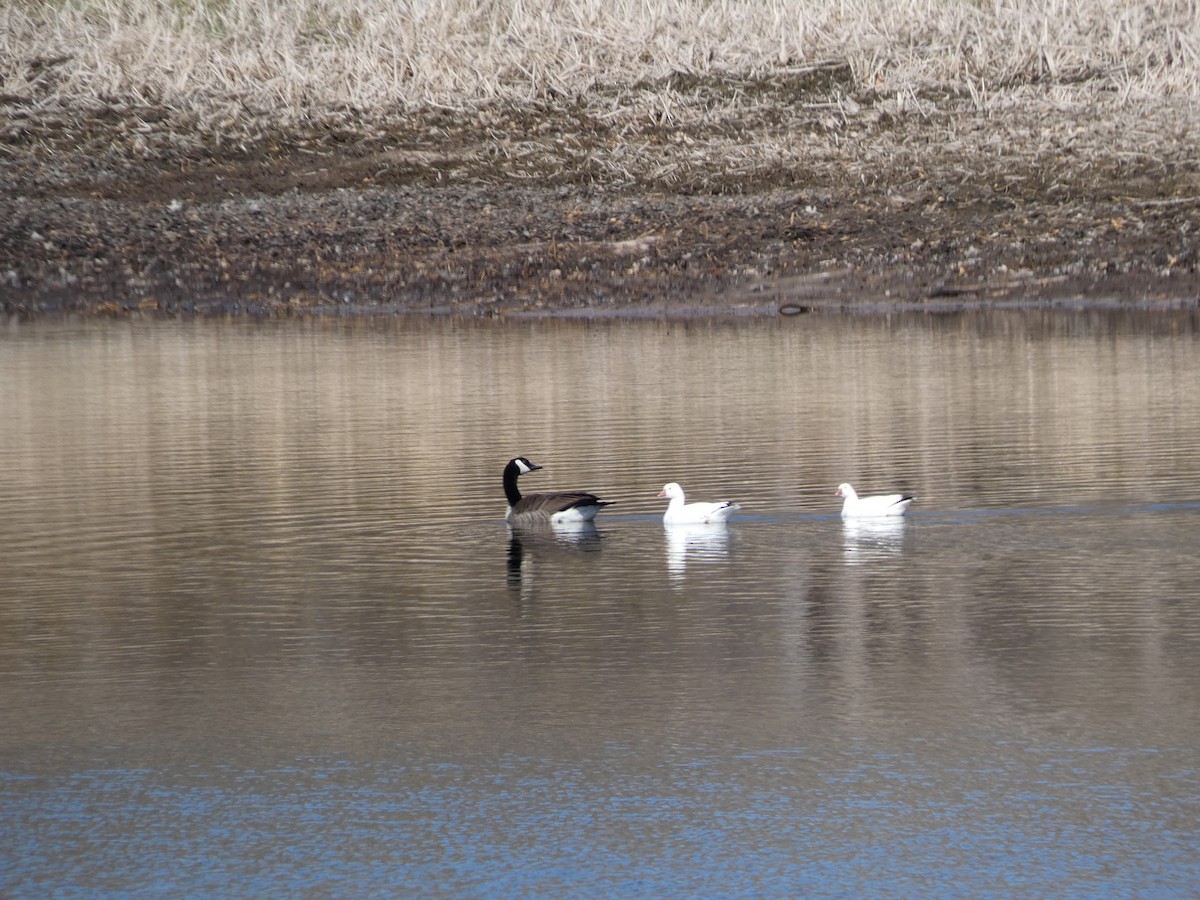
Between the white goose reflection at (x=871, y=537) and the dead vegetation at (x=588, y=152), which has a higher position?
the dead vegetation at (x=588, y=152)

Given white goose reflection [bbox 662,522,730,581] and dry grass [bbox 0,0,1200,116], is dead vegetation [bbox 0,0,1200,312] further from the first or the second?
white goose reflection [bbox 662,522,730,581]

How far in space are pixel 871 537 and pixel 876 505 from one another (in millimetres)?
342

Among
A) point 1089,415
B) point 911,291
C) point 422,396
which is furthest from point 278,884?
point 911,291

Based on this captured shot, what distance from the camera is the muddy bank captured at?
106 ft

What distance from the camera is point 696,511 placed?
12.8 meters

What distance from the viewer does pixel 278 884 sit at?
6453 millimetres

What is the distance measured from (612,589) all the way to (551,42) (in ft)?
107

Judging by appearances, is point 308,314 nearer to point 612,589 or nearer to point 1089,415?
point 1089,415

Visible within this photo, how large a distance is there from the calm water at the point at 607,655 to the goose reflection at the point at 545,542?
0.06 m

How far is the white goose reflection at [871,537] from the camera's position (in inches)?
472

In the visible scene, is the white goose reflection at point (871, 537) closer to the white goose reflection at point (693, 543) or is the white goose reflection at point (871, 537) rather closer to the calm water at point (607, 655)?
the calm water at point (607, 655)

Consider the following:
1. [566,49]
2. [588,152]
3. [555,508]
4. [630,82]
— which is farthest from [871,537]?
[566,49]

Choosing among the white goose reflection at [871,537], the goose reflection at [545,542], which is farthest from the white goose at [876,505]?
the goose reflection at [545,542]

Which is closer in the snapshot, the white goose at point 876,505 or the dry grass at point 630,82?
the white goose at point 876,505
